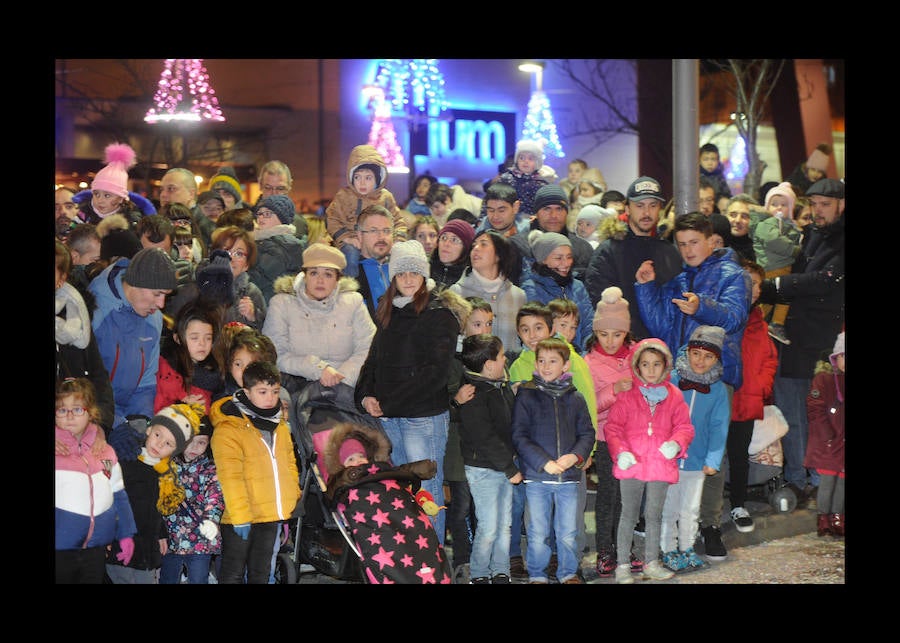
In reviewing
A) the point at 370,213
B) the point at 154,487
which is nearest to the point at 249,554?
the point at 154,487

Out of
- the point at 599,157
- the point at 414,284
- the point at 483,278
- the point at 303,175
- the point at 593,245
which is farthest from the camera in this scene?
the point at 303,175

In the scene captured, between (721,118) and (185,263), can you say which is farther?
(721,118)

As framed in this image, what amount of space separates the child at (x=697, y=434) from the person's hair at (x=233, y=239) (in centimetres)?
291

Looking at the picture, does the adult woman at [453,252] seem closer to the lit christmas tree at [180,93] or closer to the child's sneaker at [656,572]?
the child's sneaker at [656,572]

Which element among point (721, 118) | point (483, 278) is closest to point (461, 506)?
point (483, 278)

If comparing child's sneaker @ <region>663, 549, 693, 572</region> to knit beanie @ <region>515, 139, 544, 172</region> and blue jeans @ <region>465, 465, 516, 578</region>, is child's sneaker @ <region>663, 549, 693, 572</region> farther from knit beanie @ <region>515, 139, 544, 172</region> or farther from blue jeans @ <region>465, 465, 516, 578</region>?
knit beanie @ <region>515, 139, 544, 172</region>

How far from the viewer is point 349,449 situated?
6.03 meters

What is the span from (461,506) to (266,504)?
1.39m

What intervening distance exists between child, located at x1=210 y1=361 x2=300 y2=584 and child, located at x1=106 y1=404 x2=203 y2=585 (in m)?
0.19

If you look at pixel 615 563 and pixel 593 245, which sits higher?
pixel 593 245

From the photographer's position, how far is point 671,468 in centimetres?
668

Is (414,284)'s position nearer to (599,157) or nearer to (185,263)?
(185,263)

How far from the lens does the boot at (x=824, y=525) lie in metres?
7.66

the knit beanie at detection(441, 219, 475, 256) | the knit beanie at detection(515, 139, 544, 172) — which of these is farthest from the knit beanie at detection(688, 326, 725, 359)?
the knit beanie at detection(515, 139, 544, 172)
